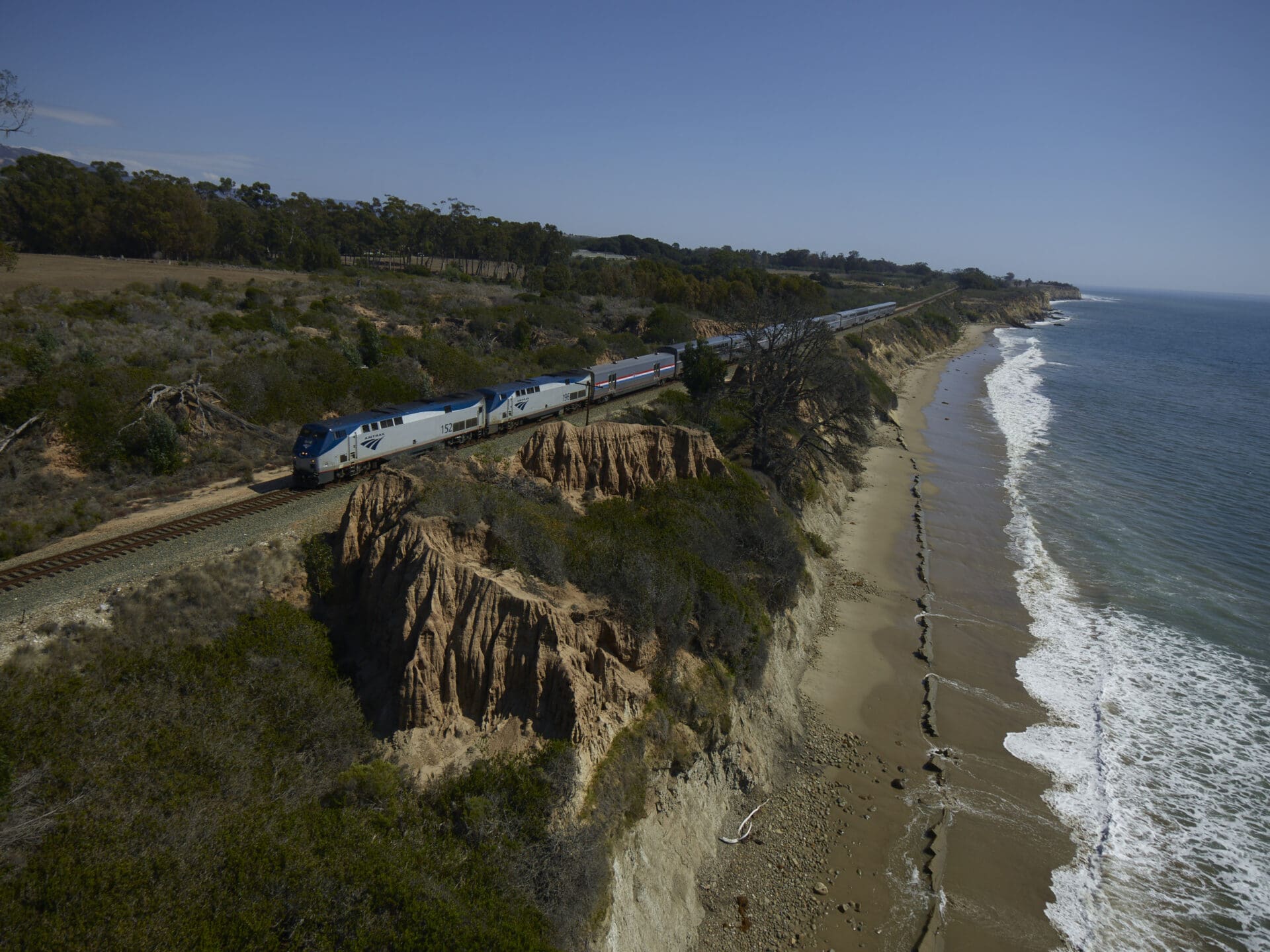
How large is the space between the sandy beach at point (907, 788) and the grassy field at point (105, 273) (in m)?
47.0

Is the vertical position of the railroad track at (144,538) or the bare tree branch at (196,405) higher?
the bare tree branch at (196,405)

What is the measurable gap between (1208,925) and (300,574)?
23454mm

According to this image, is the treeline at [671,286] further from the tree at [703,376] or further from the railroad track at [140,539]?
the railroad track at [140,539]

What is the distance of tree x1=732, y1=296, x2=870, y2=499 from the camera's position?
29531 mm

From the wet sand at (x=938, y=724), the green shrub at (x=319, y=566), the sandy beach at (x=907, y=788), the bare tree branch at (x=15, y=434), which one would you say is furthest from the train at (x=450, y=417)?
the sandy beach at (x=907, y=788)

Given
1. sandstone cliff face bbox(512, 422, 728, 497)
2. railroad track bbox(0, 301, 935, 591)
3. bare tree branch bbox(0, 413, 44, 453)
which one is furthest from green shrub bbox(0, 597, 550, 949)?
bare tree branch bbox(0, 413, 44, 453)

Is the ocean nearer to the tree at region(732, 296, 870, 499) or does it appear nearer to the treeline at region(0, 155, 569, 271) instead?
the tree at region(732, 296, 870, 499)

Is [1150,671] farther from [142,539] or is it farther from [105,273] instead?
[105,273]

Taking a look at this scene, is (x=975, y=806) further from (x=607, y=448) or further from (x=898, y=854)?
(x=607, y=448)

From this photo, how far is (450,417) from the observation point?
25781mm

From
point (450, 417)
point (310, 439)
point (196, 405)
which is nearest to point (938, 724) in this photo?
point (450, 417)

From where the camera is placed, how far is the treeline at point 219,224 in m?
55.6

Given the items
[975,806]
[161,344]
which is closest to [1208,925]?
[975,806]

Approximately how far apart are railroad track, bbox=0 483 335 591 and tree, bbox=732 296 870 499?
1913 cm
